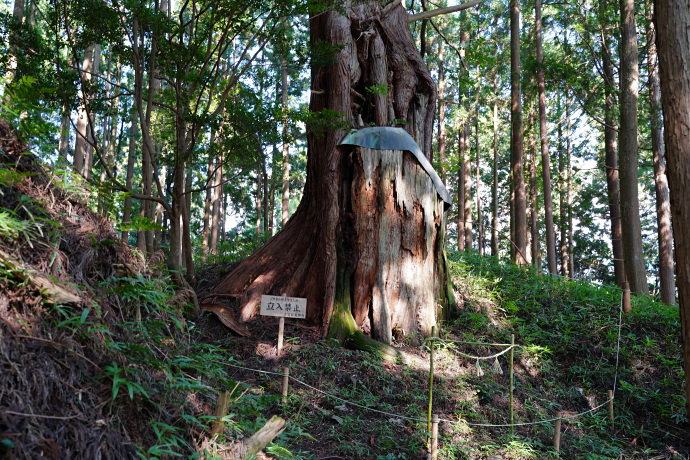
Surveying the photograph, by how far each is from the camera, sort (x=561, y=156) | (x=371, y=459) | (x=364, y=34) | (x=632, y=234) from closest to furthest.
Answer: (x=371, y=459)
(x=364, y=34)
(x=632, y=234)
(x=561, y=156)

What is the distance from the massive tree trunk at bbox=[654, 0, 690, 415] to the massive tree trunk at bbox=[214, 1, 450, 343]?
3084 mm

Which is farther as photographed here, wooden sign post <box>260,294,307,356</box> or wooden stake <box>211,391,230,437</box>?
wooden sign post <box>260,294,307,356</box>

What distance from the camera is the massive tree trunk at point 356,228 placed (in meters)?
6.68

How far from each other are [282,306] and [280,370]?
805 mm

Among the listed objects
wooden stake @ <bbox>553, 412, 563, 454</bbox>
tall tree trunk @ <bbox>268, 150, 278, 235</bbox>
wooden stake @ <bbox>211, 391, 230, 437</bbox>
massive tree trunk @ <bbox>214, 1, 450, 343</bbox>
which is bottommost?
wooden stake @ <bbox>553, 412, 563, 454</bbox>

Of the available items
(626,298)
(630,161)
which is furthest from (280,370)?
(630,161)

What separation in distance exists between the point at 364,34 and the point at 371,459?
6.49 m

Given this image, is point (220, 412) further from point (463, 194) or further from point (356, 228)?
point (463, 194)

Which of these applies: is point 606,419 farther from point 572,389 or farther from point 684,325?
point 684,325

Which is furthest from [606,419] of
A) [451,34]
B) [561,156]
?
[451,34]

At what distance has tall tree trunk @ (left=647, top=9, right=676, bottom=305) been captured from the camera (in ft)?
36.5

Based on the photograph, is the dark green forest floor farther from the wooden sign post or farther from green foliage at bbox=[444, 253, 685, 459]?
the wooden sign post

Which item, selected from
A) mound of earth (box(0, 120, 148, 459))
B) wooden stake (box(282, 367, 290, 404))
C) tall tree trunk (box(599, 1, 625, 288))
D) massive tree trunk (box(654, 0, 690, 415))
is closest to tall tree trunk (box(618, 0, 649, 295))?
tall tree trunk (box(599, 1, 625, 288))

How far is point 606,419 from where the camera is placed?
18.9ft
